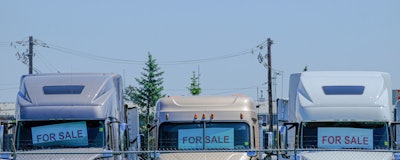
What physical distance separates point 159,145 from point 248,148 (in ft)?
6.40

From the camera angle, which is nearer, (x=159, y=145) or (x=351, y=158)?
(x=351, y=158)

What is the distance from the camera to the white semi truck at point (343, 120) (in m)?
20.0

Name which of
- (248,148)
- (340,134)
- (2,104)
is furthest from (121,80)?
(2,104)

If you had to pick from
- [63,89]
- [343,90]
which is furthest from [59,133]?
[343,90]

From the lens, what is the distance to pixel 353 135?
2009 cm

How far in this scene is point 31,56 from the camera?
54781 millimetres

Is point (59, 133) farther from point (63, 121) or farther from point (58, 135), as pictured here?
point (63, 121)

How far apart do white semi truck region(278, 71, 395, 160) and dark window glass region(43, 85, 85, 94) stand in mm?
4396

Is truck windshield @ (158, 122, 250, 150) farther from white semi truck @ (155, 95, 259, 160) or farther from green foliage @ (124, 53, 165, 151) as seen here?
green foliage @ (124, 53, 165, 151)

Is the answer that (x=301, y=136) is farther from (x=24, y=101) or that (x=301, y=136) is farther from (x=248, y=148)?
(x=24, y=101)

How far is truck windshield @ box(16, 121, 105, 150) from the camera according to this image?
20250mm

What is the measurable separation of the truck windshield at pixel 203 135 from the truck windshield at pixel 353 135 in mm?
1908

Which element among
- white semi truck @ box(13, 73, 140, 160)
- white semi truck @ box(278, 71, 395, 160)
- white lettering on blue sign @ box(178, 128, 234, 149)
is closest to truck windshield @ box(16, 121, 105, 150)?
→ white semi truck @ box(13, 73, 140, 160)

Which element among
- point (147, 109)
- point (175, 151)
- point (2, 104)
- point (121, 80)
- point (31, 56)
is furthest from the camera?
point (2, 104)
